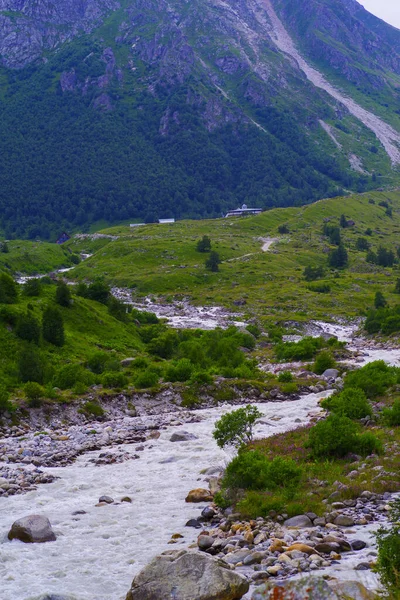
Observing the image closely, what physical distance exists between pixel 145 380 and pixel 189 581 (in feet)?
105

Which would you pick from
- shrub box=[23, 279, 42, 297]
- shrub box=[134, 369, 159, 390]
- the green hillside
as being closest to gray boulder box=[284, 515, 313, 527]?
shrub box=[134, 369, 159, 390]

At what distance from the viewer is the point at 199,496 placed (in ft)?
79.0

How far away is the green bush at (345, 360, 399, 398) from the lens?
42.8 metres

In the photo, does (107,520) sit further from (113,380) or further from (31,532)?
(113,380)

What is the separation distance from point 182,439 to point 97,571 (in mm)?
17126

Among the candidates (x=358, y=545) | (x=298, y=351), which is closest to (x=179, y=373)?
(x=298, y=351)

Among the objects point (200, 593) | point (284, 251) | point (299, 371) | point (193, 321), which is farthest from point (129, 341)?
point (284, 251)

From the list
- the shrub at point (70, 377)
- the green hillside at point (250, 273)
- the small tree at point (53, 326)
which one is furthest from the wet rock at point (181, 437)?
the green hillside at point (250, 273)

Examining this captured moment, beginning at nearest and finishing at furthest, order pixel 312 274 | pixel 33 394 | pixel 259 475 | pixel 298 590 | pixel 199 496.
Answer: pixel 298 590, pixel 259 475, pixel 199 496, pixel 33 394, pixel 312 274

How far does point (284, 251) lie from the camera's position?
556 ft

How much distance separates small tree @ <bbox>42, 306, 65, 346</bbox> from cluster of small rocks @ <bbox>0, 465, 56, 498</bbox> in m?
23.4

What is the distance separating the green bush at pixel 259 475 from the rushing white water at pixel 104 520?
2.04 meters

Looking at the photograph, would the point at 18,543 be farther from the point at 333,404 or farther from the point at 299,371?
the point at 299,371

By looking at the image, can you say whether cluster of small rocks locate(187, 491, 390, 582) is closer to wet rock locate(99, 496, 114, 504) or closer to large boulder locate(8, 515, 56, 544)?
wet rock locate(99, 496, 114, 504)
